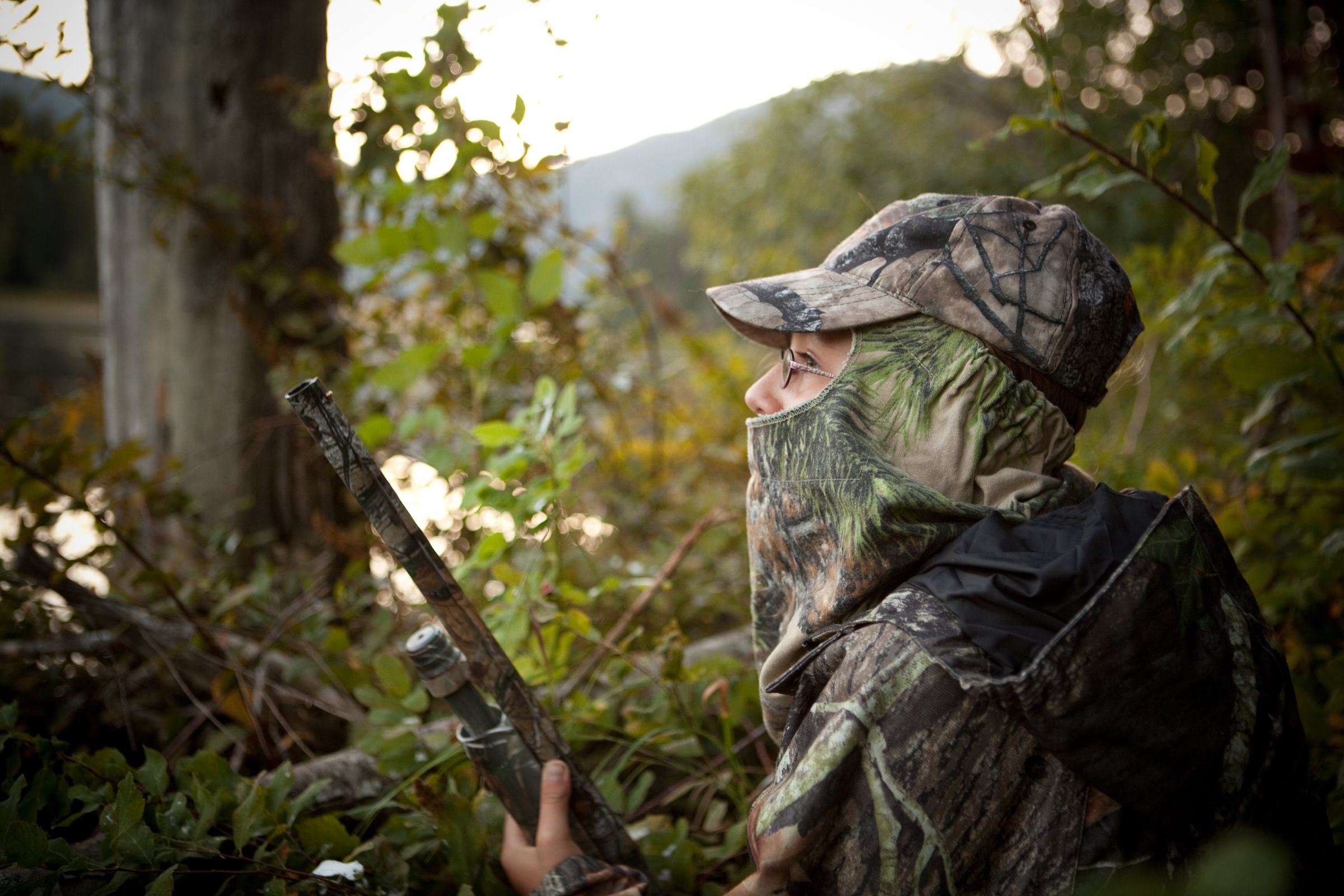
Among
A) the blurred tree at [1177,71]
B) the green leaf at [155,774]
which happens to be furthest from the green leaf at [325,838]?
the blurred tree at [1177,71]

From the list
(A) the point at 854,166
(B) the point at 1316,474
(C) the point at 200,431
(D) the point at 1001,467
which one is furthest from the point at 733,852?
(A) the point at 854,166

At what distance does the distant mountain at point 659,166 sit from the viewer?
18.6m

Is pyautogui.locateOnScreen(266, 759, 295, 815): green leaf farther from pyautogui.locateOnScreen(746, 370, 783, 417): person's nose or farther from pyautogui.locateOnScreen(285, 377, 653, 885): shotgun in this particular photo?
pyautogui.locateOnScreen(746, 370, 783, 417): person's nose

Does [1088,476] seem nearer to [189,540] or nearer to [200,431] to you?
[189,540]

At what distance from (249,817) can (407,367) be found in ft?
4.26

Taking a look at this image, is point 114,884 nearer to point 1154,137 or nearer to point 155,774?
point 155,774

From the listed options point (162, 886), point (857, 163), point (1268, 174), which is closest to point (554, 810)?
point (162, 886)

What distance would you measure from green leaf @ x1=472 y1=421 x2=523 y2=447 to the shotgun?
45cm

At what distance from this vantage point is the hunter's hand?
1.37m

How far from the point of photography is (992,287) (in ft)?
4.21

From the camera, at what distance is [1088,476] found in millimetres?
1440

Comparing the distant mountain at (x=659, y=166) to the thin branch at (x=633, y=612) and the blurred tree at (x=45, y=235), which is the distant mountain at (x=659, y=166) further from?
the thin branch at (x=633, y=612)

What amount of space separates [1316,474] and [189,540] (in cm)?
331

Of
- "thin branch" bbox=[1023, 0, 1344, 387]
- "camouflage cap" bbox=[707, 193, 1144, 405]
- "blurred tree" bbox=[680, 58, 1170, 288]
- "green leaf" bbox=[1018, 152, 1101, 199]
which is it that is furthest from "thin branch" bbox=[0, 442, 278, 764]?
"blurred tree" bbox=[680, 58, 1170, 288]
